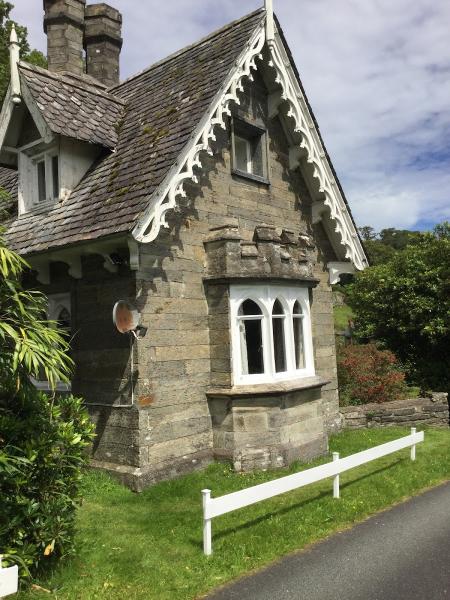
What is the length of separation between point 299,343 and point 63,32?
1014 cm

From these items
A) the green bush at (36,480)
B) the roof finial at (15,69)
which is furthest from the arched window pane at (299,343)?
the roof finial at (15,69)

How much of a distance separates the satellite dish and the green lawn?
2.59 meters

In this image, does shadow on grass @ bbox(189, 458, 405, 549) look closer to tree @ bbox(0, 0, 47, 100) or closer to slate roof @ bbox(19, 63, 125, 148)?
slate roof @ bbox(19, 63, 125, 148)

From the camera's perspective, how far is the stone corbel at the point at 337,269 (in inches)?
504

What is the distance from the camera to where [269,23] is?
32.8ft

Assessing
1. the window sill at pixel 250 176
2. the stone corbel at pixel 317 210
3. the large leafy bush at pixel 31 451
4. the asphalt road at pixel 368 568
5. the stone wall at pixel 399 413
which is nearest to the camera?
the large leafy bush at pixel 31 451

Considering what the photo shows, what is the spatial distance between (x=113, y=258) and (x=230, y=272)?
6.95ft

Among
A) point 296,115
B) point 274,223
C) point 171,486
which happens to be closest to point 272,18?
point 296,115

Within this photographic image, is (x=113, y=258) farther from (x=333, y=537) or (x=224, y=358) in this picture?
(x=333, y=537)

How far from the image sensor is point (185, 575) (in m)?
5.32

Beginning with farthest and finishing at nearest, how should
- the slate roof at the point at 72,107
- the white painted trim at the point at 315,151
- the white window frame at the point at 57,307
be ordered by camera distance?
the white painted trim at the point at 315,151 → the white window frame at the point at 57,307 → the slate roof at the point at 72,107

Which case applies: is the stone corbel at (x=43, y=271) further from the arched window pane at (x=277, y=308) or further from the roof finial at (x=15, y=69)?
the arched window pane at (x=277, y=308)

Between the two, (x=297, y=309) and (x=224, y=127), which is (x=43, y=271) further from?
(x=297, y=309)

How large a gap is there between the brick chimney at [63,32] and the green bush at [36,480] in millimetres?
10873
